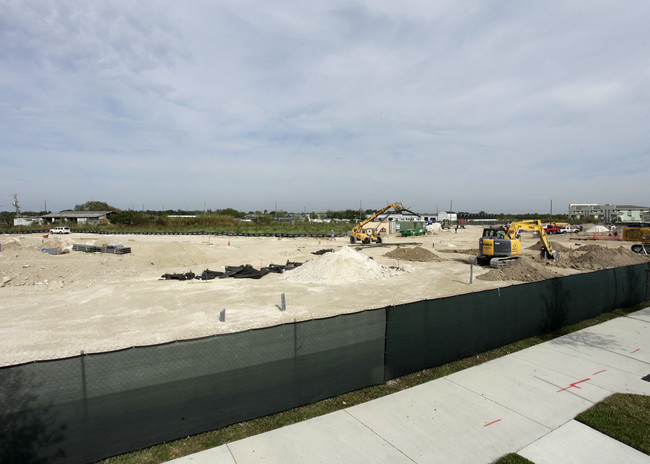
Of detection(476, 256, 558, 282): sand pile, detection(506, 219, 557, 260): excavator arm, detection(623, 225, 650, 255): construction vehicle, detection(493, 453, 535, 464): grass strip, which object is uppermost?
detection(506, 219, 557, 260): excavator arm

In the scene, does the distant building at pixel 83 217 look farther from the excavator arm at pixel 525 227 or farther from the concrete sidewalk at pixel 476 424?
the concrete sidewalk at pixel 476 424

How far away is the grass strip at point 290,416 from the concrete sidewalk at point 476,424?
200 millimetres

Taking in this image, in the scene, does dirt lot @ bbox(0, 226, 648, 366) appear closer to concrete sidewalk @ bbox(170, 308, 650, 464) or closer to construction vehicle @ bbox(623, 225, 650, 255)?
concrete sidewalk @ bbox(170, 308, 650, 464)

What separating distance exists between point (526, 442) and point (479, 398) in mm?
1281

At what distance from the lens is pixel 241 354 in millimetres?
5895

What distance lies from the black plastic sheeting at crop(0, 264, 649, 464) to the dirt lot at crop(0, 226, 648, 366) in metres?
5.12

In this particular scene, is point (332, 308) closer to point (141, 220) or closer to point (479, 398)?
point (479, 398)

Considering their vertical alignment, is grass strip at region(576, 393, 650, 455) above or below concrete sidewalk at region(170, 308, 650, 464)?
above

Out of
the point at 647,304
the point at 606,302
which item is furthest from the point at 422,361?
the point at 647,304

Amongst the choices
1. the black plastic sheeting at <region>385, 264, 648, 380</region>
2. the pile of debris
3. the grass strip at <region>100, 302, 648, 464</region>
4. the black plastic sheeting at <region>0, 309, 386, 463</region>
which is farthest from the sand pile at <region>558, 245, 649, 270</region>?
the black plastic sheeting at <region>0, 309, 386, 463</region>

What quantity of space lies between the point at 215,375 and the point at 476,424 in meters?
4.53

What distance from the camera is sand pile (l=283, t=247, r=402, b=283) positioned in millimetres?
18859

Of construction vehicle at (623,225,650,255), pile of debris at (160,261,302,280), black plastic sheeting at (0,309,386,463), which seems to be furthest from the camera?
construction vehicle at (623,225,650,255)

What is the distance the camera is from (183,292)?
16.8 meters
